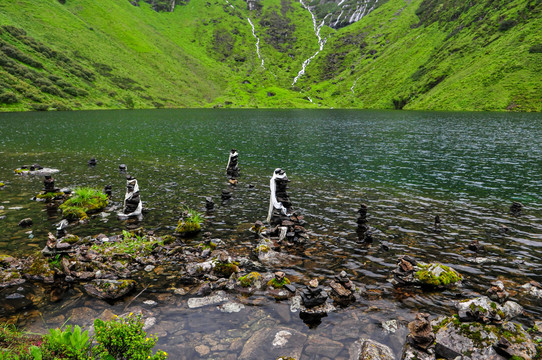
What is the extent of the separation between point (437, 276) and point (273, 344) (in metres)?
9.02

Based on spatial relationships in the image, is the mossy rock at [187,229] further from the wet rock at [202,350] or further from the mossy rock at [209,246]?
the wet rock at [202,350]

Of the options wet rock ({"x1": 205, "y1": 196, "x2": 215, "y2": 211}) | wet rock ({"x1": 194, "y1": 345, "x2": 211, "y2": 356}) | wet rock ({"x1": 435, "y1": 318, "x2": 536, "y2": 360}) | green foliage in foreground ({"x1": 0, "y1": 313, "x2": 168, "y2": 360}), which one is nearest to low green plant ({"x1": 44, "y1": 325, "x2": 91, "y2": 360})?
green foliage in foreground ({"x1": 0, "y1": 313, "x2": 168, "y2": 360})

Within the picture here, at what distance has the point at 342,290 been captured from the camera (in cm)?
1239

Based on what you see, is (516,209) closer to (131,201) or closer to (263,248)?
(263,248)

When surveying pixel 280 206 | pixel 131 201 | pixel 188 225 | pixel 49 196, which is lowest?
pixel 49 196

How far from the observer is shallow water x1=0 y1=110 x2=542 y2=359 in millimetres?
11109

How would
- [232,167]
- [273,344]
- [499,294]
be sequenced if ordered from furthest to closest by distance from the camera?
[232,167] < [499,294] < [273,344]

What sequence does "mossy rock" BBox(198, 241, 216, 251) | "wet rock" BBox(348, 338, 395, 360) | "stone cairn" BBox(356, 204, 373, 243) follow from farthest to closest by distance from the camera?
1. "stone cairn" BBox(356, 204, 373, 243)
2. "mossy rock" BBox(198, 241, 216, 251)
3. "wet rock" BBox(348, 338, 395, 360)

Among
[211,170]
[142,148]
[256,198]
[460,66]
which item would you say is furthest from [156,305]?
[460,66]

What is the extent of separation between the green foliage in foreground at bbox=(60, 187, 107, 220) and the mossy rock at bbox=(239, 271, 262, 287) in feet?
51.1

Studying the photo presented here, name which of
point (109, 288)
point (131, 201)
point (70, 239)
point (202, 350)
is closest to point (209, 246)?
point (109, 288)

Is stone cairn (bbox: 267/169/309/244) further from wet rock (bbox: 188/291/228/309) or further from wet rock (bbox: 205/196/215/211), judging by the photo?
wet rock (bbox: 188/291/228/309)

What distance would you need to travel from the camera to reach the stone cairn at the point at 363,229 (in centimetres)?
1891

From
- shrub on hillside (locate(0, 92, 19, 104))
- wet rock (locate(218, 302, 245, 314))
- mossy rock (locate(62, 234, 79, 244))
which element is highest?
shrub on hillside (locate(0, 92, 19, 104))
